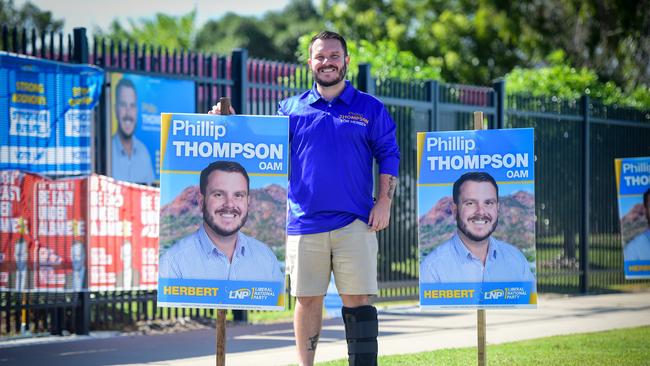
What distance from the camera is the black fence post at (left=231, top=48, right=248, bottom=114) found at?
473 inches

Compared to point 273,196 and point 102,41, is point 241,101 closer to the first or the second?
point 102,41

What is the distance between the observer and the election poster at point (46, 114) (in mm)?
9711

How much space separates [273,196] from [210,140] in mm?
480

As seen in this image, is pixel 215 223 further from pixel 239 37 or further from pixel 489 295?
pixel 239 37

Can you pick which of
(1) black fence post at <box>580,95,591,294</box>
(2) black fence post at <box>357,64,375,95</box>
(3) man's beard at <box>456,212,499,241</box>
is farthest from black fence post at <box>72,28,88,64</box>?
(1) black fence post at <box>580,95,591,294</box>

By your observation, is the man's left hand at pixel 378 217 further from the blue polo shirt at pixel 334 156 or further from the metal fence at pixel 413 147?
the metal fence at pixel 413 147

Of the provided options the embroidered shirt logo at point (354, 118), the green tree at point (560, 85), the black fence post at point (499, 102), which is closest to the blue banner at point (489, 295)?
the embroidered shirt logo at point (354, 118)

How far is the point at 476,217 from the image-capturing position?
749cm

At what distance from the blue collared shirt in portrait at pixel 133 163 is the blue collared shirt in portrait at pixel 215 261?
4.52 m

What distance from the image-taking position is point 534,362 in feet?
29.1

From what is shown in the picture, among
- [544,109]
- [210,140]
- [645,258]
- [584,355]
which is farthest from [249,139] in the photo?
[544,109]

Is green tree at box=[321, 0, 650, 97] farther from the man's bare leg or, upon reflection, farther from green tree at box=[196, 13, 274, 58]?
the man's bare leg

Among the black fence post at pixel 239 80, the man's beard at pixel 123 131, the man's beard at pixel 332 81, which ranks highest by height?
the black fence post at pixel 239 80

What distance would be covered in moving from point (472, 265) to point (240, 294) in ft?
6.07
